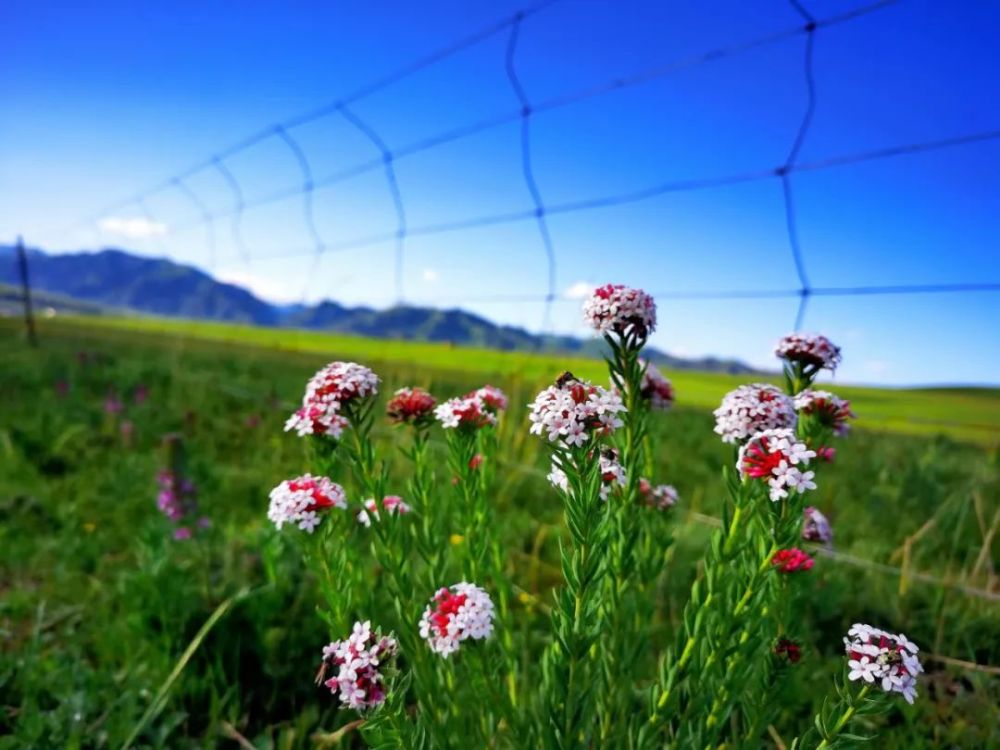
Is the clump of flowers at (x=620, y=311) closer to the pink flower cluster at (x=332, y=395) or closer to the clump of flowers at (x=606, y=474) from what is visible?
the clump of flowers at (x=606, y=474)

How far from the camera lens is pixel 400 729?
1.34 meters

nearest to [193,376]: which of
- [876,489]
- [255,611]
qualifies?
[255,611]

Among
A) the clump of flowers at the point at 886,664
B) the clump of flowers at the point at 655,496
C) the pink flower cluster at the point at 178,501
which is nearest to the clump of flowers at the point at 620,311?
the clump of flowers at the point at 655,496

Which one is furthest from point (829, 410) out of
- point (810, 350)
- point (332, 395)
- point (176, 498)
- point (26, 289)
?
point (26, 289)

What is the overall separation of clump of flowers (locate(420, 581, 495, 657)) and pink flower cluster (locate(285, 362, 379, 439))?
519 millimetres

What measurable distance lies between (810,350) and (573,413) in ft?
3.25

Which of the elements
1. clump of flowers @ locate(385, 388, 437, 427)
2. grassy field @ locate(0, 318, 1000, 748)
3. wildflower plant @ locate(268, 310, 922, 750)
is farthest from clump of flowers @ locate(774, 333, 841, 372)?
clump of flowers @ locate(385, 388, 437, 427)

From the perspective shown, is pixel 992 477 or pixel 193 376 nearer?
pixel 992 477

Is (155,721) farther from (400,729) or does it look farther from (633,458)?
(633,458)

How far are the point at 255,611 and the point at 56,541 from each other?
224 centimetres

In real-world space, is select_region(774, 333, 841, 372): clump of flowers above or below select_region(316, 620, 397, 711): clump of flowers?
above

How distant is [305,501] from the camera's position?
5.00ft

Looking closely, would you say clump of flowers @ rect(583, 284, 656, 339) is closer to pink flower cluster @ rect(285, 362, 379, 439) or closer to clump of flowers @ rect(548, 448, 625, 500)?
clump of flowers @ rect(548, 448, 625, 500)

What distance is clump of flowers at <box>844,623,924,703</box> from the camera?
1188 millimetres
